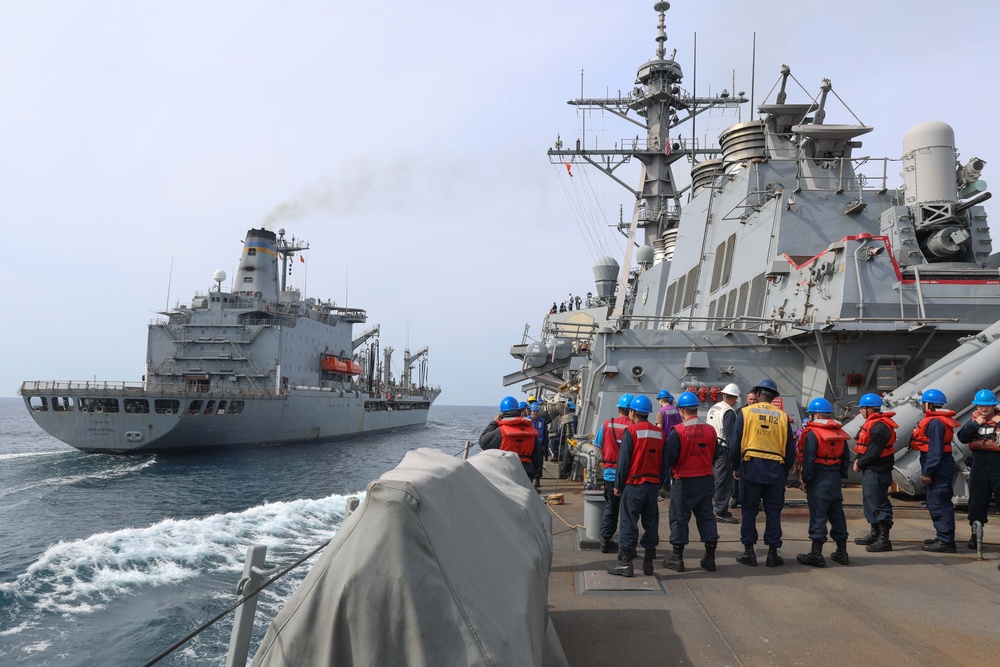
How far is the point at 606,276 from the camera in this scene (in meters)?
27.9

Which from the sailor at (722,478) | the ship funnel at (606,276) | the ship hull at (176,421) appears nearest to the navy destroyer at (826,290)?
the sailor at (722,478)

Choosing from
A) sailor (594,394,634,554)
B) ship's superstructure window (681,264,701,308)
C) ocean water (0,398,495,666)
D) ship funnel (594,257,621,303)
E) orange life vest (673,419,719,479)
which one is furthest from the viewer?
ship funnel (594,257,621,303)

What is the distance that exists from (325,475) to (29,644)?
1676cm

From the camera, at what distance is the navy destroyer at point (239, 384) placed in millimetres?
29141

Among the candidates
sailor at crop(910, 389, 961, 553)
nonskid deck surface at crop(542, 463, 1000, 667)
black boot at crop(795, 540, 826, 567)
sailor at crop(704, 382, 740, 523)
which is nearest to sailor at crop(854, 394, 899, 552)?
nonskid deck surface at crop(542, 463, 1000, 667)

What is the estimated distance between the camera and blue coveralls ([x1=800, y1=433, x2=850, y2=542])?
5562mm

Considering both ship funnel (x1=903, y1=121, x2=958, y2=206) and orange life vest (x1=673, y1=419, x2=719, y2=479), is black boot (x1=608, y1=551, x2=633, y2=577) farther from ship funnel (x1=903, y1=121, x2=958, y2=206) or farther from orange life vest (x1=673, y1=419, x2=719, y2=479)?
ship funnel (x1=903, y1=121, x2=958, y2=206)

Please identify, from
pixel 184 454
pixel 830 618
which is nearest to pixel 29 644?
pixel 830 618

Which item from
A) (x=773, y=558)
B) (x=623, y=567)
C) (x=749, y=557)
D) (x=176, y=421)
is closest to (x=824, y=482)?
(x=773, y=558)

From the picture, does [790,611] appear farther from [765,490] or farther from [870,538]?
[870,538]

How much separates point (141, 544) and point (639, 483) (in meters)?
10.5

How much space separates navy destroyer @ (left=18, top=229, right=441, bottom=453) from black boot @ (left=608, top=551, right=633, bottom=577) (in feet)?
93.3

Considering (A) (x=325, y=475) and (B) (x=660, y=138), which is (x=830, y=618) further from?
(B) (x=660, y=138)

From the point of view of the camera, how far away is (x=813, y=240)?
11.6 meters
